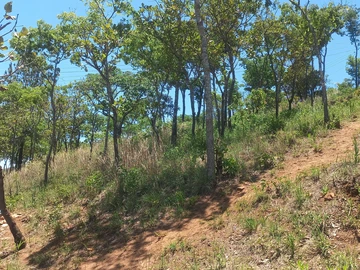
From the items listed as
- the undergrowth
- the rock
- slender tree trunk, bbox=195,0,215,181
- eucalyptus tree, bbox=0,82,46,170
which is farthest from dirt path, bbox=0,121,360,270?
eucalyptus tree, bbox=0,82,46,170

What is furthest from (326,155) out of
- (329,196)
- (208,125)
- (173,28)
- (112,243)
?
(173,28)

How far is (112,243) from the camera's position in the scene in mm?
5539

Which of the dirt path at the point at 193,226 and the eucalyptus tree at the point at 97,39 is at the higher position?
the eucalyptus tree at the point at 97,39

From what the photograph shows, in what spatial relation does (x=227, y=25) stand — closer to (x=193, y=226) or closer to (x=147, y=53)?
(x=147, y=53)

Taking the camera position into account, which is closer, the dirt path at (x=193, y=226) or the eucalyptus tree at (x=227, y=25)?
the dirt path at (x=193, y=226)

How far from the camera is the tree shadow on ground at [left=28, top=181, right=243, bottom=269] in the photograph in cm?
491

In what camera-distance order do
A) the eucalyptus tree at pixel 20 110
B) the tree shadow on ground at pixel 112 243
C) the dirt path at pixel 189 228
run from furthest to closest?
1. the eucalyptus tree at pixel 20 110
2. the tree shadow on ground at pixel 112 243
3. the dirt path at pixel 189 228

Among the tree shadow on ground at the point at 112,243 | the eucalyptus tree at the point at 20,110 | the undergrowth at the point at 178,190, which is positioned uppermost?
the eucalyptus tree at the point at 20,110

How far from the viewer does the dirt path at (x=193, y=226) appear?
4.73 meters

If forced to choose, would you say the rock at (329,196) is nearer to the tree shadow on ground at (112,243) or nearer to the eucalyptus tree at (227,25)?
the tree shadow on ground at (112,243)

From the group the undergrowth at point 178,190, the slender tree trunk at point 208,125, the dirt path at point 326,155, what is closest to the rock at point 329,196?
the undergrowth at point 178,190

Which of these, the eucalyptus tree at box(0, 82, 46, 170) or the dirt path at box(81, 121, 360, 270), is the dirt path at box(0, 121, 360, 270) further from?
the eucalyptus tree at box(0, 82, 46, 170)

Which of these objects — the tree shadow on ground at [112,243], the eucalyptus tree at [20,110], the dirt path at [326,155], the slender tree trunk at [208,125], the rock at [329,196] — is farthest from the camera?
the eucalyptus tree at [20,110]

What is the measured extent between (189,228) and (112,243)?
1410 mm
